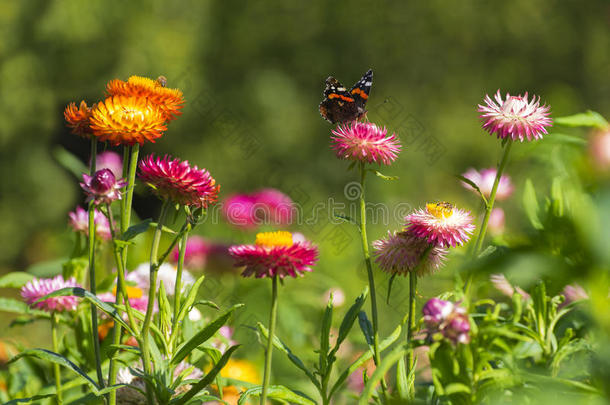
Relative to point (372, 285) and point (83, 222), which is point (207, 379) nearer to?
point (372, 285)

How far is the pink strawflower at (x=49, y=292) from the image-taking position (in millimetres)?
1011

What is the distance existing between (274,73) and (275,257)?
20.9 ft

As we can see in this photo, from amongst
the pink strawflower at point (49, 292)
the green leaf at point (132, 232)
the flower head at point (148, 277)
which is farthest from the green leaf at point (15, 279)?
the green leaf at point (132, 232)

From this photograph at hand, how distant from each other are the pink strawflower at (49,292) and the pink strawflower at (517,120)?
2.42ft

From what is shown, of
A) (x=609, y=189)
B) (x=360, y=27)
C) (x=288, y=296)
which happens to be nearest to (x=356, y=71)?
(x=360, y=27)

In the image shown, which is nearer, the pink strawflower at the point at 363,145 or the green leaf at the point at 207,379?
the green leaf at the point at 207,379

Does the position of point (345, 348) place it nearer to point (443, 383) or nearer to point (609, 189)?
point (443, 383)

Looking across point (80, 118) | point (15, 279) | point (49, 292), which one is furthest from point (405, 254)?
point (15, 279)

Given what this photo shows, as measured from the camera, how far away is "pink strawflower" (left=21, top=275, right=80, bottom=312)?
1.01 meters

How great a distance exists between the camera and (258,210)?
7.29 ft

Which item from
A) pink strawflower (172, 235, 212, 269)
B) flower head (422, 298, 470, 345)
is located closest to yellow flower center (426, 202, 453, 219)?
flower head (422, 298, 470, 345)

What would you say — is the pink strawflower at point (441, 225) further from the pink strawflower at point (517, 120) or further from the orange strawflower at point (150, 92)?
the orange strawflower at point (150, 92)

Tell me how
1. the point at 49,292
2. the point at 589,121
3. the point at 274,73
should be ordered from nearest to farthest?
the point at 589,121 < the point at 49,292 < the point at 274,73

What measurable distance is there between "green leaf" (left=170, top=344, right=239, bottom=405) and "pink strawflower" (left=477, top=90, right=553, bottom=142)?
0.46 meters
